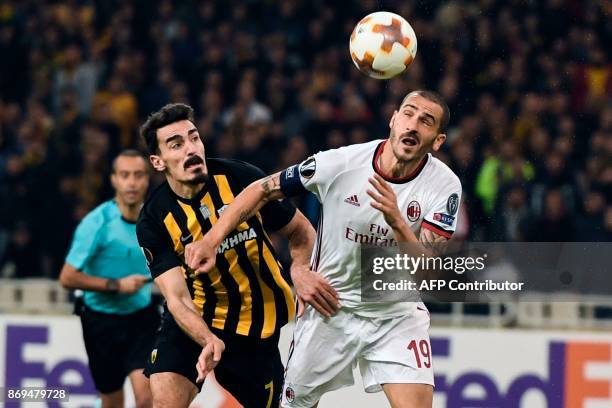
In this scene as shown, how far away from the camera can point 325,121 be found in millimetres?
11094

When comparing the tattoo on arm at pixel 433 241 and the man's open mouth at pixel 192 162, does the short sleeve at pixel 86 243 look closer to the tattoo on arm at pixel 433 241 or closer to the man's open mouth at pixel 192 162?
the man's open mouth at pixel 192 162

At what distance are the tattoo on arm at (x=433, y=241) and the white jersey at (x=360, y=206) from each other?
0.08 feet

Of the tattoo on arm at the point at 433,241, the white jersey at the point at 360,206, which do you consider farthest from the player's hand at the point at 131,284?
the tattoo on arm at the point at 433,241

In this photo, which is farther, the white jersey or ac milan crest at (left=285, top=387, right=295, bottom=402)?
ac milan crest at (left=285, top=387, right=295, bottom=402)

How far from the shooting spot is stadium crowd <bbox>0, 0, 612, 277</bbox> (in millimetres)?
10180

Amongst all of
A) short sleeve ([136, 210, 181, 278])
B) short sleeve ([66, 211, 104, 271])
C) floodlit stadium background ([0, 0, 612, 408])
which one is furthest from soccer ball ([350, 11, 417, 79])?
floodlit stadium background ([0, 0, 612, 408])

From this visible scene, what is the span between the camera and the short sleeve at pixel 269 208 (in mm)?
6176

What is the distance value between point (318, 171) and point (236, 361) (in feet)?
3.63

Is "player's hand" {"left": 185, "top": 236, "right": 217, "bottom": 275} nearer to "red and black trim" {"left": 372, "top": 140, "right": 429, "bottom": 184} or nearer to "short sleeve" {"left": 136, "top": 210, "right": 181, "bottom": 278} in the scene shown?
"short sleeve" {"left": 136, "top": 210, "right": 181, "bottom": 278}

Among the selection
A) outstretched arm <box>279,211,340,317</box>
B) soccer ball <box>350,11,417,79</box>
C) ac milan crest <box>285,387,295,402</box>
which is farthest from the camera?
soccer ball <box>350,11,417,79</box>

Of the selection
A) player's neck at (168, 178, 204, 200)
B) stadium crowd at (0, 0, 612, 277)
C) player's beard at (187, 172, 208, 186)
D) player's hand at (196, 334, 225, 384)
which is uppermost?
stadium crowd at (0, 0, 612, 277)

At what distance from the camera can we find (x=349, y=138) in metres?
11.0

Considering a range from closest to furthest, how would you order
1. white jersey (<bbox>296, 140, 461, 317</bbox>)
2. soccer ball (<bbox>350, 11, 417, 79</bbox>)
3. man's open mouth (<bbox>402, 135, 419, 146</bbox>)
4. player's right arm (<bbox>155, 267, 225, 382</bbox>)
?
player's right arm (<bbox>155, 267, 225, 382</bbox>), man's open mouth (<bbox>402, 135, 419, 146</bbox>), white jersey (<bbox>296, 140, 461, 317</bbox>), soccer ball (<bbox>350, 11, 417, 79</bbox>)

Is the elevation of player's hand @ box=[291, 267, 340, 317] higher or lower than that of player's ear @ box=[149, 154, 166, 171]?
lower
